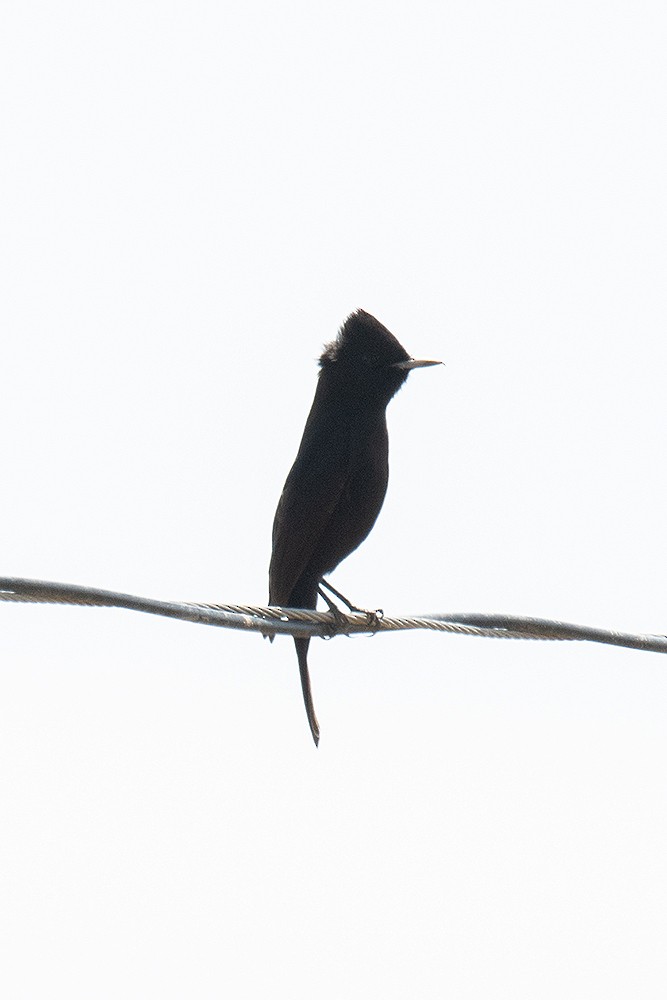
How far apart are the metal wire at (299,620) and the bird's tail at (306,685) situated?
1511 millimetres

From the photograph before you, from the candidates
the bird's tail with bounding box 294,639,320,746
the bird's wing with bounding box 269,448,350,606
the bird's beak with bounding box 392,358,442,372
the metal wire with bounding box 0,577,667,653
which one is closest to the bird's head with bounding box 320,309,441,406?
the bird's beak with bounding box 392,358,442,372

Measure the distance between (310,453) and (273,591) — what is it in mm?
710

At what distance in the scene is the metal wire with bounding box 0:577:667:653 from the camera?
373cm

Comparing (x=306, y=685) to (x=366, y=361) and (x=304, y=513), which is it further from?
(x=366, y=361)

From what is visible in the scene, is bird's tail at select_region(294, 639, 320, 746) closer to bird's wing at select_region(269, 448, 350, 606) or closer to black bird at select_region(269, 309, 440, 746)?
black bird at select_region(269, 309, 440, 746)

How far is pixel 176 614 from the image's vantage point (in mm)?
4148

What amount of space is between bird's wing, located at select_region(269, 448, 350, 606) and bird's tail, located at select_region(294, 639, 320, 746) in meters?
0.23

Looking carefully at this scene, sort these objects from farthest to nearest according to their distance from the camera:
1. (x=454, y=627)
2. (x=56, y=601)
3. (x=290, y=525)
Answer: (x=290, y=525) < (x=454, y=627) < (x=56, y=601)

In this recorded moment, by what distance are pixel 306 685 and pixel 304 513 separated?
842 mm

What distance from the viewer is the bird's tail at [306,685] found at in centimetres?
742

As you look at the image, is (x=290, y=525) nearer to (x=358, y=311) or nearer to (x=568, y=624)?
(x=358, y=311)

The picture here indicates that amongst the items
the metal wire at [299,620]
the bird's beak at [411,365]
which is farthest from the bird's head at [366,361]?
the metal wire at [299,620]

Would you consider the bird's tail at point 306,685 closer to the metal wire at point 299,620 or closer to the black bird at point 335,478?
the black bird at point 335,478

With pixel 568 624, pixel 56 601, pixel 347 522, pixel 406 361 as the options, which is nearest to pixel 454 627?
pixel 568 624
